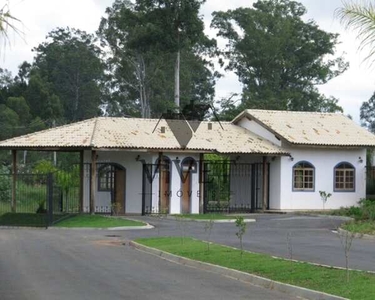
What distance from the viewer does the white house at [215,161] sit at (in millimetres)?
39969

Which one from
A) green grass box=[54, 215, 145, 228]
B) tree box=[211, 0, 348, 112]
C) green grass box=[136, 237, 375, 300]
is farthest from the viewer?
tree box=[211, 0, 348, 112]

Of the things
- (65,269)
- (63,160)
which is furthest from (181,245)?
(63,160)

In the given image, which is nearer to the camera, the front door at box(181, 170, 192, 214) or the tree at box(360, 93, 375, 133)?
the front door at box(181, 170, 192, 214)

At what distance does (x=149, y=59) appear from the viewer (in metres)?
64.3

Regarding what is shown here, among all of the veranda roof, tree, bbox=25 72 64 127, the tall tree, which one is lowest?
the veranda roof

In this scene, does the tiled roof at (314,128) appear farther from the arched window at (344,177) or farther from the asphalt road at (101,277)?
the asphalt road at (101,277)

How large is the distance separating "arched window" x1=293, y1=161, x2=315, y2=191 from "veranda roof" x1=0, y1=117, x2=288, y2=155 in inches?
58.2

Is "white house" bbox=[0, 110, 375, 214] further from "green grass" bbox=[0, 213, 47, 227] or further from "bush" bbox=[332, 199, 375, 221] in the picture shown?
"green grass" bbox=[0, 213, 47, 227]

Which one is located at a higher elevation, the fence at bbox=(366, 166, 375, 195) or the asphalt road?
the fence at bbox=(366, 166, 375, 195)

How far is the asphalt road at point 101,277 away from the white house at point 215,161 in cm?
1511

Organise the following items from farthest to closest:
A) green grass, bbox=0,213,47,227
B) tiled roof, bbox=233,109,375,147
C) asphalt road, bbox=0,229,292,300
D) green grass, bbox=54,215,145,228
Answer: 1. tiled roof, bbox=233,109,375,147
2. green grass, bbox=0,213,47,227
3. green grass, bbox=54,215,145,228
4. asphalt road, bbox=0,229,292,300

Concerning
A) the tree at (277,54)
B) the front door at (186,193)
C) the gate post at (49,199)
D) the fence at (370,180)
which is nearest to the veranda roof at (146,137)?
the front door at (186,193)

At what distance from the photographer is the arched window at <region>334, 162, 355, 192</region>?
44156mm

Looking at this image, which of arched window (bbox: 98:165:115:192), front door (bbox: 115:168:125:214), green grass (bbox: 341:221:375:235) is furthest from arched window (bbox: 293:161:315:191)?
green grass (bbox: 341:221:375:235)
